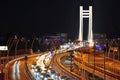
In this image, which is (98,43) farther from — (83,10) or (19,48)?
A: (19,48)

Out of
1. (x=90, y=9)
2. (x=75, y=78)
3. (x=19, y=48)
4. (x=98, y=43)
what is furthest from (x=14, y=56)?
(x=90, y=9)

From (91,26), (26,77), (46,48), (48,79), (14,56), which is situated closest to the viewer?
(48,79)

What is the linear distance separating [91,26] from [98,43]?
9397 millimetres

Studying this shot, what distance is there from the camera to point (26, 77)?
39406 mm

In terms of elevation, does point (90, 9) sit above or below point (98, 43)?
above

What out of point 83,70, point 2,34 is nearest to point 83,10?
point 2,34

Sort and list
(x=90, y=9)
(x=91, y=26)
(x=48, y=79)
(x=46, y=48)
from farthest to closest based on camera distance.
A: (x=90, y=9)
(x=91, y=26)
(x=46, y=48)
(x=48, y=79)

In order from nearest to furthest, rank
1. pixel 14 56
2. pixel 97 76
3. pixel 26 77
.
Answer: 1. pixel 26 77
2. pixel 97 76
3. pixel 14 56

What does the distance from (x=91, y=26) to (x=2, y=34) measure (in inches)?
1670

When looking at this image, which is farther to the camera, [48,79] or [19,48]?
[19,48]

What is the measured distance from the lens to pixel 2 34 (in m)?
80.2

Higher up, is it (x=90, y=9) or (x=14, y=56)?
(x=90, y=9)

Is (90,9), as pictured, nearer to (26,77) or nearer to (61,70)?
(61,70)

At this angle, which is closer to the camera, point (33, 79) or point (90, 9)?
point (33, 79)
